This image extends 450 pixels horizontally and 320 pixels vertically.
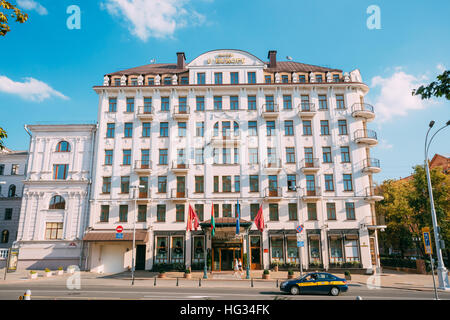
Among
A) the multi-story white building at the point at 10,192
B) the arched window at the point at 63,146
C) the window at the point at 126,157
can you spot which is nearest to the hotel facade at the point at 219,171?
the window at the point at 126,157

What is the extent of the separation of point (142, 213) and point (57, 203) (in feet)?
33.7

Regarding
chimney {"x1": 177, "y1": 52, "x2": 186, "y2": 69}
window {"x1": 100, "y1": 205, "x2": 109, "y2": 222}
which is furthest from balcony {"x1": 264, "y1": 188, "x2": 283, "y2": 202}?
chimney {"x1": 177, "y1": 52, "x2": 186, "y2": 69}

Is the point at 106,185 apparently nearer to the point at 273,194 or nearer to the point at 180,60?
the point at 180,60

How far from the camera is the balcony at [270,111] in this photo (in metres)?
39.0

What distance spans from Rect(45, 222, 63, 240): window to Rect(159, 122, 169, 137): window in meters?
15.9

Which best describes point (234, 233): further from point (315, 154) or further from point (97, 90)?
point (97, 90)

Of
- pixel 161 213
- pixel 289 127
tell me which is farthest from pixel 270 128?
pixel 161 213

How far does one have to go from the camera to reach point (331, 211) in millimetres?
37156

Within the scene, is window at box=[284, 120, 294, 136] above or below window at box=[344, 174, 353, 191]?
above

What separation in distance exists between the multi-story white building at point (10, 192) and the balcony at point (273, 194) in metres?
37.3

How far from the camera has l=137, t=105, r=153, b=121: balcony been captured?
39250 millimetres

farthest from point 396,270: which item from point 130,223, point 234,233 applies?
point 130,223

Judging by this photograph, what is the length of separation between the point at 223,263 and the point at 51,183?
22.5 metres

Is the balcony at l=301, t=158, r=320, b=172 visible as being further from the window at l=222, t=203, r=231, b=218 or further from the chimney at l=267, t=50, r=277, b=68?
the chimney at l=267, t=50, r=277, b=68
